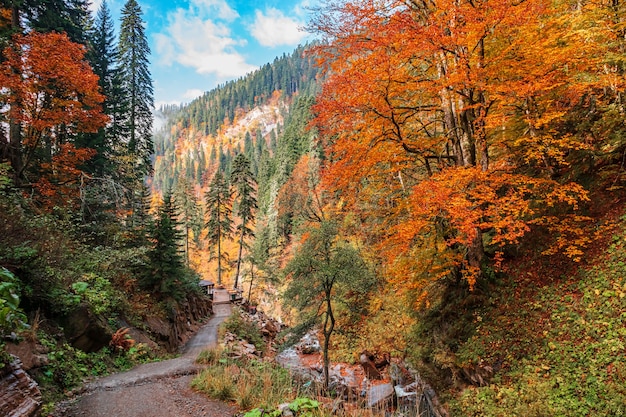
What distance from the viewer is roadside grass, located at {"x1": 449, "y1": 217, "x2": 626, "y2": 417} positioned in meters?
5.80

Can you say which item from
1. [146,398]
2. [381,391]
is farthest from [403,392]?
[146,398]

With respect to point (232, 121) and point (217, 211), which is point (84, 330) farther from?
point (232, 121)

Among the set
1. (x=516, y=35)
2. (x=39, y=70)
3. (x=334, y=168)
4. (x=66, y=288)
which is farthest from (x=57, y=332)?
(x=516, y=35)

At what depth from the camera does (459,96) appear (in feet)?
30.3

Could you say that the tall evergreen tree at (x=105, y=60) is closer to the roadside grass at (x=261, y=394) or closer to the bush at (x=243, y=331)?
the bush at (x=243, y=331)

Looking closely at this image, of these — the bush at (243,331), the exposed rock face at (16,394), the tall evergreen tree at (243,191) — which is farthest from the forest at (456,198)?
the tall evergreen tree at (243,191)

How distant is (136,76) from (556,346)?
96.4ft

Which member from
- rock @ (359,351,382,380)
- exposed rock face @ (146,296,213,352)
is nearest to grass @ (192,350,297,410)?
rock @ (359,351,382,380)

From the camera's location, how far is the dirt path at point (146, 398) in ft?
17.5

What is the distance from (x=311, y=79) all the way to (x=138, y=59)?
533 feet

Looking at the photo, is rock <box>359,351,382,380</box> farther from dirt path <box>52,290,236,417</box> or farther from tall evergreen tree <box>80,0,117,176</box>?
tall evergreen tree <box>80,0,117,176</box>

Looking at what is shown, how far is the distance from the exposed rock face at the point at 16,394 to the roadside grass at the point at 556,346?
8.49 metres

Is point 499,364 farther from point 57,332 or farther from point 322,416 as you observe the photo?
point 57,332

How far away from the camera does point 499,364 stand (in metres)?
7.65
